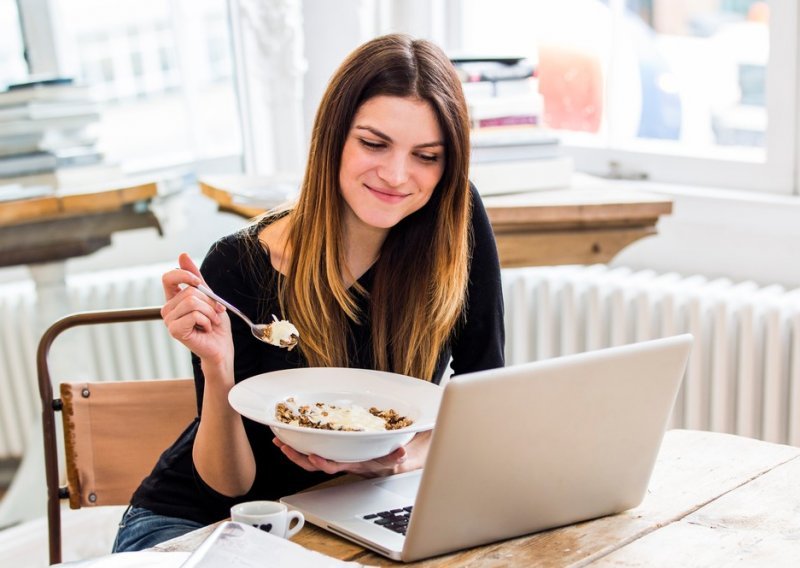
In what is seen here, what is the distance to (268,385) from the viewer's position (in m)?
1.28

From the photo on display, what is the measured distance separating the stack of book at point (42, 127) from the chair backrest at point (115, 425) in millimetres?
902

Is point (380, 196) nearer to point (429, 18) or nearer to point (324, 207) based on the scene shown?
point (324, 207)

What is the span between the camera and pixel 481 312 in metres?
1.64

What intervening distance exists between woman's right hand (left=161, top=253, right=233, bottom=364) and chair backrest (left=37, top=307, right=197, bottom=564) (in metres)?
0.32

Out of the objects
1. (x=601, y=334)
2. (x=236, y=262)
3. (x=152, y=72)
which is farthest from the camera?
(x=152, y=72)

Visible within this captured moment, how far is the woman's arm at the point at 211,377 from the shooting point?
4.19 ft

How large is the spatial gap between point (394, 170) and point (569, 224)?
86 cm

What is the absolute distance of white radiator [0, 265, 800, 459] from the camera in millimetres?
2189

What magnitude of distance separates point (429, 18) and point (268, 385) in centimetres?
183

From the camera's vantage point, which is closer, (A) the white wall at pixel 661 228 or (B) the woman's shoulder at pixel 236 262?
(B) the woman's shoulder at pixel 236 262

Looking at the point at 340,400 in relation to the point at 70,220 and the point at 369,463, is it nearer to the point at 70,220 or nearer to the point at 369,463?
the point at 369,463

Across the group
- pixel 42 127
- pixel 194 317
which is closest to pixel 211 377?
pixel 194 317

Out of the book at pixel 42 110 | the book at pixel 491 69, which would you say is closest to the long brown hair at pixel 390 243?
the book at pixel 491 69

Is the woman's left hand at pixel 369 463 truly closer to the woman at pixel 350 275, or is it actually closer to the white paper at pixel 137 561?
the woman at pixel 350 275
